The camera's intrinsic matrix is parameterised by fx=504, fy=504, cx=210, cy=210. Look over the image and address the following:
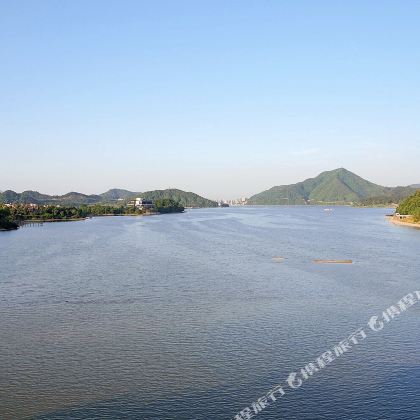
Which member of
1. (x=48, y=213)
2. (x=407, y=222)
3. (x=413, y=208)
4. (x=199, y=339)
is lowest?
(x=199, y=339)

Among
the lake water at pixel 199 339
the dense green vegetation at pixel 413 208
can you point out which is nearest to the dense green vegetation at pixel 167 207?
the dense green vegetation at pixel 413 208

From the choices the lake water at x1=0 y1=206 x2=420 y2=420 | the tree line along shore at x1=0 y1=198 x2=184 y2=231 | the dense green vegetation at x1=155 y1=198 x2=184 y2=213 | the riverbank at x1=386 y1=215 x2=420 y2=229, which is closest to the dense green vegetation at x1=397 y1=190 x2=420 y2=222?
the riverbank at x1=386 y1=215 x2=420 y2=229

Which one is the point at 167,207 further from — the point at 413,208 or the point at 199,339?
the point at 199,339

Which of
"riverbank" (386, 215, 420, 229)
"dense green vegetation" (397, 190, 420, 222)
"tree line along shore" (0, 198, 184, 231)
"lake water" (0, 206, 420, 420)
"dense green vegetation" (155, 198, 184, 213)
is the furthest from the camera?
"dense green vegetation" (155, 198, 184, 213)

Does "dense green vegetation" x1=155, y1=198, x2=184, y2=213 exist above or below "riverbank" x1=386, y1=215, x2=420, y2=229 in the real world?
above

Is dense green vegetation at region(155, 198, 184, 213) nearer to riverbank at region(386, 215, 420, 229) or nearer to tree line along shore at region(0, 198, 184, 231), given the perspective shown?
tree line along shore at region(0, 198, 184, 231)

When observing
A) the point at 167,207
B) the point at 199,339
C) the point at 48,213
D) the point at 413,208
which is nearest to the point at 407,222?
the point at 413,208

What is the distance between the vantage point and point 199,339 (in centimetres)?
1656

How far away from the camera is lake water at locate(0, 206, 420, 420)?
1207 cm

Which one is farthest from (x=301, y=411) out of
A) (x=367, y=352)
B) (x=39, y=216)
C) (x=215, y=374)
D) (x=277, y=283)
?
(x=39, y=216)

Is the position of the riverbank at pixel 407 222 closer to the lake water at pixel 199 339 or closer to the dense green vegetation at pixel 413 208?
the dense green vegetation at pixel 413 208

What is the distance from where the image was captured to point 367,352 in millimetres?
15422

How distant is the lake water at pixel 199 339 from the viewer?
12.1 metres

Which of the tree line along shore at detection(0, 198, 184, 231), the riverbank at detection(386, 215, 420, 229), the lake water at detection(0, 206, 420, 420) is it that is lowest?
the lake water at detection(0, 206, 420, 420)
